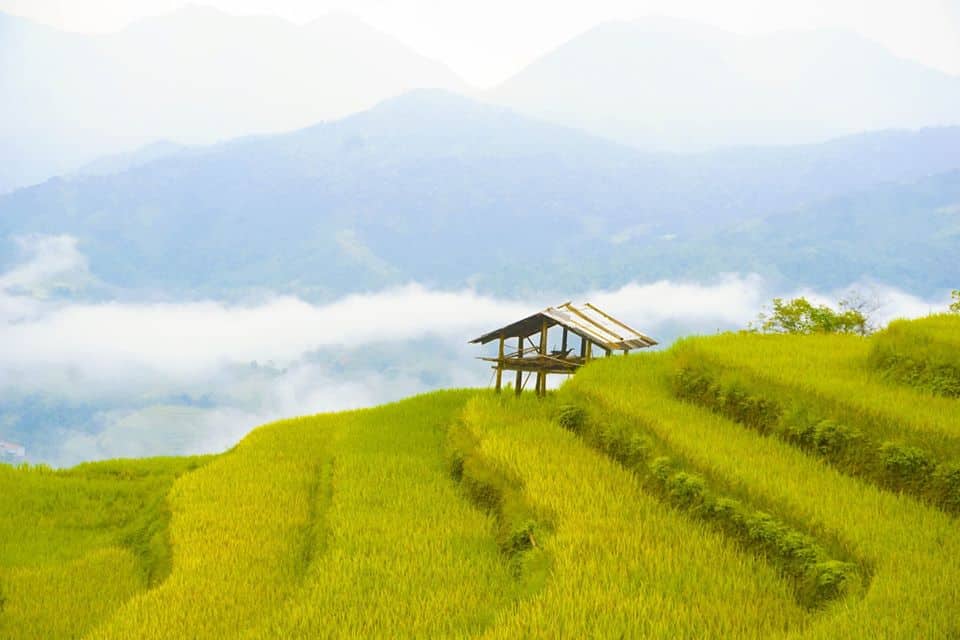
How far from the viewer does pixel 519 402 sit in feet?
56.4

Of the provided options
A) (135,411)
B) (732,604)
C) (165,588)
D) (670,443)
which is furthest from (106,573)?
(135,411)

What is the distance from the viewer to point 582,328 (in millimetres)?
17781

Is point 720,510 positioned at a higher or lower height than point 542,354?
lower

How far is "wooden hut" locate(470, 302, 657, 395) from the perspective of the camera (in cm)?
1784

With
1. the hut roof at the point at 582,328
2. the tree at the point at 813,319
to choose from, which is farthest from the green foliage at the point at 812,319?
the hut roof at the point at 582,328

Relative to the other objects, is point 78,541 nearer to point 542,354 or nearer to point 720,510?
point 542,354

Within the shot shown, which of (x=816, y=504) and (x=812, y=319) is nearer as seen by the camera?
(x=816, y=504)

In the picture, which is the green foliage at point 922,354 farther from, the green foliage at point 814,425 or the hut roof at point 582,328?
the hut roof at point 582,328

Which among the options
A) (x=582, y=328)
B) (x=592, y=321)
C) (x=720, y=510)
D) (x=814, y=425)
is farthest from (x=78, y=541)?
(x=814, y=425)

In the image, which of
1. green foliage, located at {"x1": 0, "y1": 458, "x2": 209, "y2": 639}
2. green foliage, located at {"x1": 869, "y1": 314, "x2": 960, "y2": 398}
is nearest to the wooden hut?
green foliage, located at {"x1": 869, "y1": 314, "x2": 960, "y2": 398}

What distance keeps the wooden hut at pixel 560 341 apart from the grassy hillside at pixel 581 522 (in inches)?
19.7

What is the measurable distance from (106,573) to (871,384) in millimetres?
12794

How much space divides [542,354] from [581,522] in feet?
26.9

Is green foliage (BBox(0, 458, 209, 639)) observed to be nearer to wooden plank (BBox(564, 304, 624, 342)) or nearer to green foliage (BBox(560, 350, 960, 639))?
green foliage (BBox(560, 350, 960, 639))
